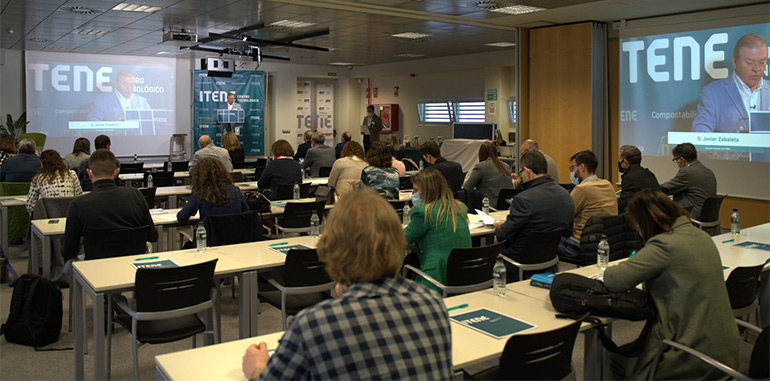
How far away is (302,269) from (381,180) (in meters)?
2.56

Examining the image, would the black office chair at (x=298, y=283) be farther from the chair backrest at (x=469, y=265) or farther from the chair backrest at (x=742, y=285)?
the chair backrest at (x=742, y=285)

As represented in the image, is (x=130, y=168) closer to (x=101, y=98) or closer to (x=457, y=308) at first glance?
(x=101, y=98)

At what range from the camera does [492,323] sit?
281 centimetres

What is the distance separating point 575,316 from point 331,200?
4.86 metres

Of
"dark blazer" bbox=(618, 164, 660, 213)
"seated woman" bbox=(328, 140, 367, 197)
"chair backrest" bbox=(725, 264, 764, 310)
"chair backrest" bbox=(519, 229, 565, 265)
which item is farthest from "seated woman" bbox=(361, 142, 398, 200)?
"chair backrest" bbox=(725, 264, 764, 310)

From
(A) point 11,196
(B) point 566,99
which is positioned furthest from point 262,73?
(A) point 11,196

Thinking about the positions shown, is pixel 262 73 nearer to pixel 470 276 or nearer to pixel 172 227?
pixel 172 227

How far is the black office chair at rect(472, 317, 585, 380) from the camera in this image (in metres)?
2.33

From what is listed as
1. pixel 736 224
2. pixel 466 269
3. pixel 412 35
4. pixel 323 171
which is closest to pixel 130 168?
pixel 323 171

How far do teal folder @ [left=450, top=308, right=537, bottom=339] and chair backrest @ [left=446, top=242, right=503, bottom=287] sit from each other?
0.95m

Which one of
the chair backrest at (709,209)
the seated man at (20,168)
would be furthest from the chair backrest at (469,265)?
the seated man at (20,168)

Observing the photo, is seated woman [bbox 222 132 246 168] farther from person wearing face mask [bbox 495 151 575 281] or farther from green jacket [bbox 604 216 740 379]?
green jacket [bbox 604 216 740 379]

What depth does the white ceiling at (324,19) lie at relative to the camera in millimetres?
8656

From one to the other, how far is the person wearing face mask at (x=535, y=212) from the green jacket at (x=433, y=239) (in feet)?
2.63
